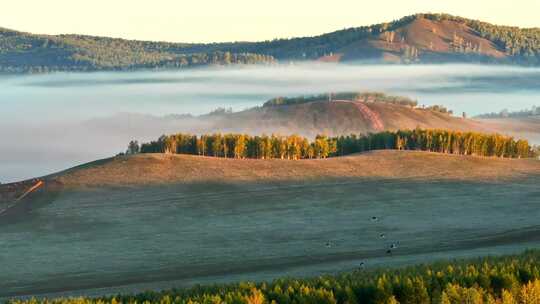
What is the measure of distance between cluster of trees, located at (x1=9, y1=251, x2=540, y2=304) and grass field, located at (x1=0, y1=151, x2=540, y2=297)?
18660 millimetres

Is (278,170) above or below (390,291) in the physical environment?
below

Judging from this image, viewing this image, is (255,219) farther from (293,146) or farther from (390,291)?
(390,291)

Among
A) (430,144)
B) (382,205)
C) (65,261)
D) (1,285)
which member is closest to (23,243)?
(65,261)

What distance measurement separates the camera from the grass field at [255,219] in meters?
99.4

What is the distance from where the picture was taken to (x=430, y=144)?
198 metres

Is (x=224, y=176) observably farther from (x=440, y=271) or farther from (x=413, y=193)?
(x=440, y=271)

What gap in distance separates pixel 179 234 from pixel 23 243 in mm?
15360

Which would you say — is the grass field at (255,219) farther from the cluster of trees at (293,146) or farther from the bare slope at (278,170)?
the cluster of trees at (293,146)

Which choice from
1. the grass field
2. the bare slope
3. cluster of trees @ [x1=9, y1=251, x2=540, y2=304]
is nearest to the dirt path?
the grass field

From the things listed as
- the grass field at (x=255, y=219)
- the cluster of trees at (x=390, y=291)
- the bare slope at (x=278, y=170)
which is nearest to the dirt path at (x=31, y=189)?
the grass field at (x=255, y=219)

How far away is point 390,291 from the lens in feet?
225

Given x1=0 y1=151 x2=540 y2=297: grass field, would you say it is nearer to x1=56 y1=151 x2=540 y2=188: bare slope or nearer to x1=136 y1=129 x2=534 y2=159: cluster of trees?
x1=56 y1=151 x2=540 y2=188: bare slope

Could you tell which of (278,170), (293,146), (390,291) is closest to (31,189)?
(278,170)

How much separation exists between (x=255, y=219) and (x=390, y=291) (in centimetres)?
6189
